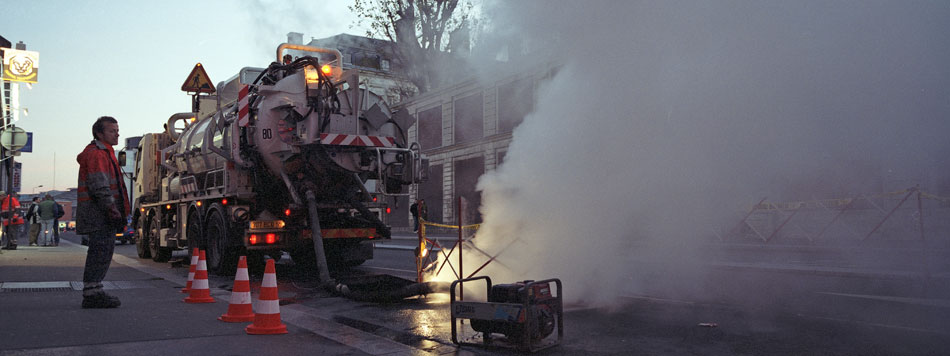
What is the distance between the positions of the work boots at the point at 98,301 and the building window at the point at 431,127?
6.95 metres

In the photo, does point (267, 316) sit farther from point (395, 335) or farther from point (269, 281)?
point (395, 335)

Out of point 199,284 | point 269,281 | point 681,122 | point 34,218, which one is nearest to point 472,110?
point 681,122

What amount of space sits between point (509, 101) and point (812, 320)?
14.3 ft

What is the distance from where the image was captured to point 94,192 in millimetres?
6859

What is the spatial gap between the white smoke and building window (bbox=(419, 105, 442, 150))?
5894mm

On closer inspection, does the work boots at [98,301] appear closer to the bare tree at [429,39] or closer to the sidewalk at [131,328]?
the sidewalk at [131,328]

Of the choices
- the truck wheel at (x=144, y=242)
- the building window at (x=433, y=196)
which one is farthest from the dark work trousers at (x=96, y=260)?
the building window at (x=433, y=196)

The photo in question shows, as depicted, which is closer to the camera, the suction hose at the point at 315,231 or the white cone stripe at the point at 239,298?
the white cone stripe at the point at 239,298

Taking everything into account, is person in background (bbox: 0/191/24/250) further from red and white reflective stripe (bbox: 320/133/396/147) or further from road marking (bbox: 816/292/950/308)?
road marking (bbox: 816/292/950/308)

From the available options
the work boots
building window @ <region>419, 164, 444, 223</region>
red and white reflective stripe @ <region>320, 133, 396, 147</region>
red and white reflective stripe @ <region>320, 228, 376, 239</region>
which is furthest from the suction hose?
building window @ <region>419, 164, 444, 223</region>

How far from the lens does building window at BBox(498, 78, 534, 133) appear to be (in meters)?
8.03

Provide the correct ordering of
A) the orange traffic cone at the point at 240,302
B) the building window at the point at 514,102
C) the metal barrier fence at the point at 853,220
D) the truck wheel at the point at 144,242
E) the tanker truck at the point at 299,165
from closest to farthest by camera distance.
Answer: the orange traffic cone at the point at 240,302 < the building window at the point at 514,102 < the tanker truck at the point at 299,165 < the metal barrier fence at the point at 853,220 < the truck wheel at the point at 144,242

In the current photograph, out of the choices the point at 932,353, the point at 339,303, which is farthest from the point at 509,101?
the point at 932,353

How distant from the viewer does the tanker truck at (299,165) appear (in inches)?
385
